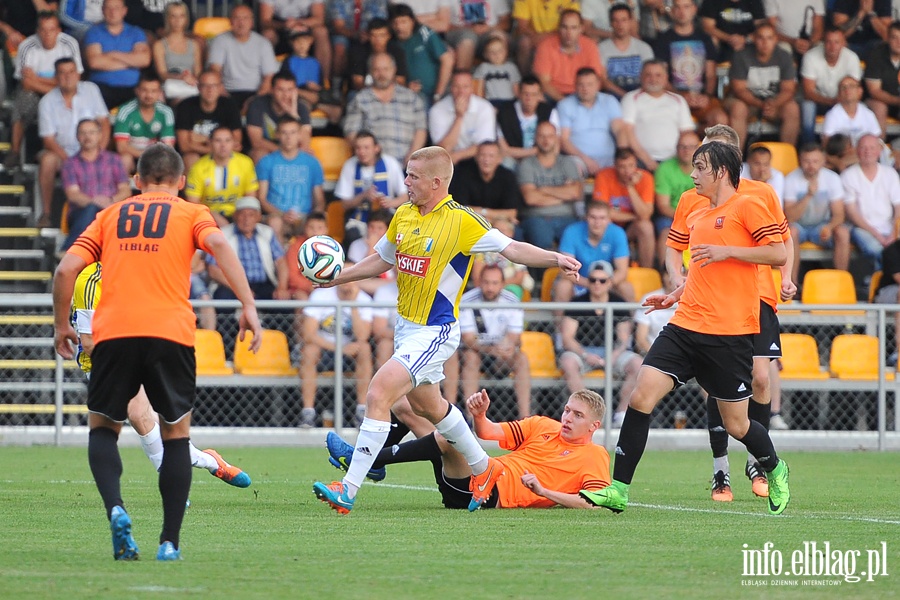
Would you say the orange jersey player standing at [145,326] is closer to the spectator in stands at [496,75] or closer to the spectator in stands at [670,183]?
the spectator in stands at [670,183]

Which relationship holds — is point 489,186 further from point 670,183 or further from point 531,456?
point 531,456

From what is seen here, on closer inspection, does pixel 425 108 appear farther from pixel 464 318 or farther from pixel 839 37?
pixel 839 37

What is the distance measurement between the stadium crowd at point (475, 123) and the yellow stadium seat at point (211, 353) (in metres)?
0.14

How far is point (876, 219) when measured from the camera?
15.9 m

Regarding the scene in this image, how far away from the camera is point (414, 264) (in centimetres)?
790

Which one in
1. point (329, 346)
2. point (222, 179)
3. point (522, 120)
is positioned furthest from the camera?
point (522, 120)

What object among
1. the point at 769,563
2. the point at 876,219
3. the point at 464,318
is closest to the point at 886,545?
the point at 769,563

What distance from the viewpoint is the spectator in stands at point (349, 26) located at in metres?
16.8

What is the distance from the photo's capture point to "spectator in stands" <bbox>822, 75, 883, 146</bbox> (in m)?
16.5

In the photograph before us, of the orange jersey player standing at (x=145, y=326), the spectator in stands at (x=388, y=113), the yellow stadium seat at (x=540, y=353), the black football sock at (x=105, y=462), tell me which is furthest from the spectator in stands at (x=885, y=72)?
the black football sock at (x=105, y=462)

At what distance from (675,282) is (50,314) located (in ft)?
25.1

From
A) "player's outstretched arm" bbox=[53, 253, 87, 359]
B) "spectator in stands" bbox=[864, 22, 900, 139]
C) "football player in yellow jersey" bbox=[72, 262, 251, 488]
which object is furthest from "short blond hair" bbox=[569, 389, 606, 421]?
"spectator in stands" bbox=[864, 22, 900, 139]

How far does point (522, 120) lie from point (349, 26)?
106 inches

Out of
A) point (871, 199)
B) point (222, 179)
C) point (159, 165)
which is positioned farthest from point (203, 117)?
point (159, 165)
